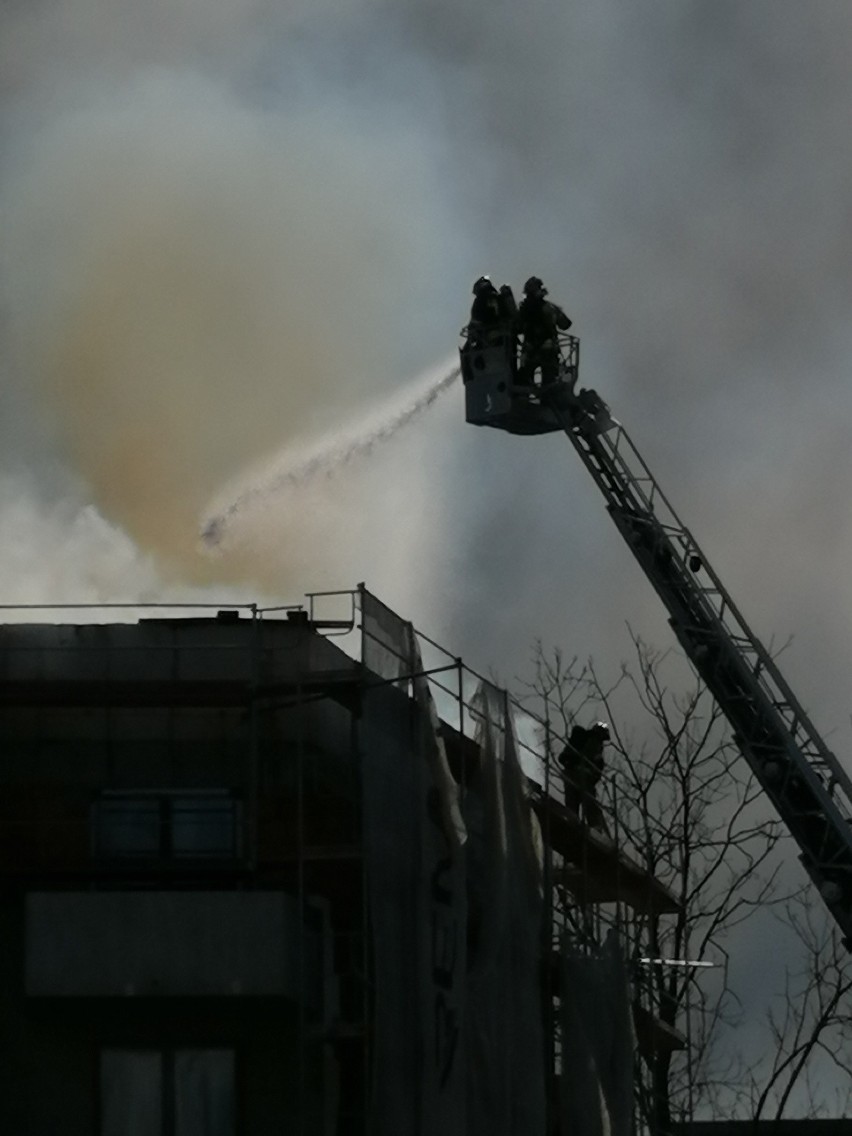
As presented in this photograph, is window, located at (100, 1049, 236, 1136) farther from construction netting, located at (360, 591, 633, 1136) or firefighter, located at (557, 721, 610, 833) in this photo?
firefighter, located at (557, 721, 610, 833)

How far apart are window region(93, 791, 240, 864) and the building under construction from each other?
0.03m

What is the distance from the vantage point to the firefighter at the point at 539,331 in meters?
41.6

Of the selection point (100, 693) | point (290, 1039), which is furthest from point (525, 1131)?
point (100, 693)

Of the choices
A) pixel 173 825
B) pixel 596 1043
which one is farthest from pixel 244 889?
pixel 596 1043

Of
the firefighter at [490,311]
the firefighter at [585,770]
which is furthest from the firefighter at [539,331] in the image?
the firefighter at [585,770]

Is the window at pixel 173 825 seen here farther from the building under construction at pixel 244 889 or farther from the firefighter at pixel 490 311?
the firefighter at pixel 490 311

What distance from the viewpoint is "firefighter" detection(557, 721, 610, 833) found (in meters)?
42.2

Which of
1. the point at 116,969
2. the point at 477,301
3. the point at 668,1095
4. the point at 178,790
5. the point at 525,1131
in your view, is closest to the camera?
the point at 116,969

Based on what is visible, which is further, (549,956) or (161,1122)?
(549,956)

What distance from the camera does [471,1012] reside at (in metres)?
35.8

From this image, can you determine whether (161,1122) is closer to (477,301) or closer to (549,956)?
(549,956)

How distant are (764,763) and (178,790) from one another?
1117cm

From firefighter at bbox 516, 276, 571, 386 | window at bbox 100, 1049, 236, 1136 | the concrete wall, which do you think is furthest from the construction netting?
firefighter at bbox 516, 276, 571, 386

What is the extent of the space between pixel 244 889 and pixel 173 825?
122 centimetres
